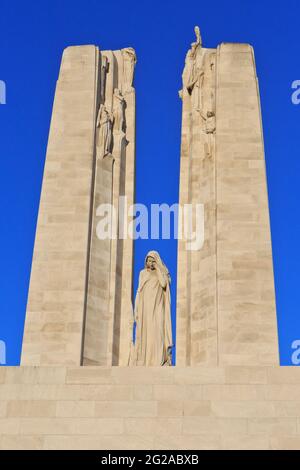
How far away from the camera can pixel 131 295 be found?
18.3m

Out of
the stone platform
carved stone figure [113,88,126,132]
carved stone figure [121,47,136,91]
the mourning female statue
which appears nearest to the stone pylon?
the mourning female statue

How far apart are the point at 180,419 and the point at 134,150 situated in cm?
852

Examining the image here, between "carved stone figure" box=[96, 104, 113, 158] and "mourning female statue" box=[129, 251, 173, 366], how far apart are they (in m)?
3.20

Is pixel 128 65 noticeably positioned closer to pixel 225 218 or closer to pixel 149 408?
pixel 225 218

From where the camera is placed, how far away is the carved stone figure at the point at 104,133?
61.4 ft

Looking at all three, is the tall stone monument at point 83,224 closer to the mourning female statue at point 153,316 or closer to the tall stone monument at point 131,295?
the tall stone monument at point 131,295

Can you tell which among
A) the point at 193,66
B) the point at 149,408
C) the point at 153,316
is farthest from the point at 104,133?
the point at 149,408

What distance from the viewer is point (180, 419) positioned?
43.7ft

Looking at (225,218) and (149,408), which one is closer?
(149,408)

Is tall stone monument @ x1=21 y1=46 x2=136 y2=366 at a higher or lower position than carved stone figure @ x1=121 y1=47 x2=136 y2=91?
lower

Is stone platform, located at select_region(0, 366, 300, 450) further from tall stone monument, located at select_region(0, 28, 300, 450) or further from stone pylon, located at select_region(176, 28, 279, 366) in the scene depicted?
stone pylon, located at select_region(176, 28, 279, 366)

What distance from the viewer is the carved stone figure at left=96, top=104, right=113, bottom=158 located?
18.7 meters

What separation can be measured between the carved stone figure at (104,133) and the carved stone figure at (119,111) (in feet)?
1.18

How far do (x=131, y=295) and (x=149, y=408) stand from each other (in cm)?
509
